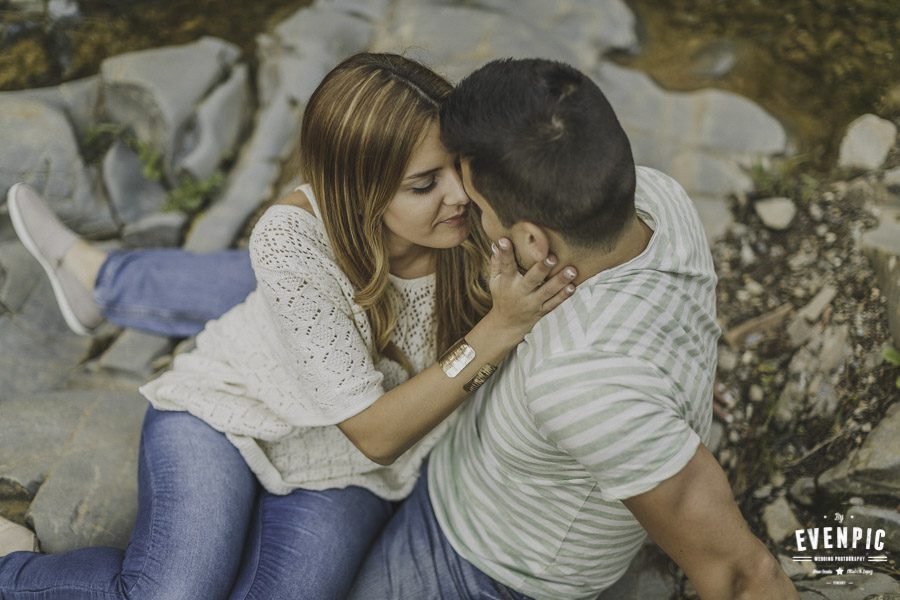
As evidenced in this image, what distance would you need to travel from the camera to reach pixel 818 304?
3.60m

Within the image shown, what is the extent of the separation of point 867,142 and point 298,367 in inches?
128

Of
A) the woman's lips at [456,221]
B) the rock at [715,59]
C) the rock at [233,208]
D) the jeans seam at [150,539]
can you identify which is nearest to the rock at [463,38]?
the rock at [715,59]

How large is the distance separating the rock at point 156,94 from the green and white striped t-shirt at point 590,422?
9.36 feet

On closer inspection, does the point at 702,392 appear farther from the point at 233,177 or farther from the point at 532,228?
the point at 233,177

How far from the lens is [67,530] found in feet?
9.93

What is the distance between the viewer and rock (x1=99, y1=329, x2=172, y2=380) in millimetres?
4070

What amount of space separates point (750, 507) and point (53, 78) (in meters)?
4.66

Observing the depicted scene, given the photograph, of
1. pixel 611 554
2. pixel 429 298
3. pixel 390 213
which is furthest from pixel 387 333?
pixel 611 554

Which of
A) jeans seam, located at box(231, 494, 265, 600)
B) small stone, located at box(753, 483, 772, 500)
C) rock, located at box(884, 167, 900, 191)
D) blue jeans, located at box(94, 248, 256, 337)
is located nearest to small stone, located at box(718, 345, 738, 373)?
small stone, located at box(753, 483, 772, 500)

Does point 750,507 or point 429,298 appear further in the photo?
point 750,507

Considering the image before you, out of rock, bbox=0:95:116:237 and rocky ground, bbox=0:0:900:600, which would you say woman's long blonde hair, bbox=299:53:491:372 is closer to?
rocky ground, bbox=0:0:900:600

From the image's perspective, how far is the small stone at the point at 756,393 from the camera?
137 inches

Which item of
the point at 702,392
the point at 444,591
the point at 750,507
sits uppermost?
the point at 702,392

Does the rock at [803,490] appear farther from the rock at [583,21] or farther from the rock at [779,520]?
the rock at [583,21]
